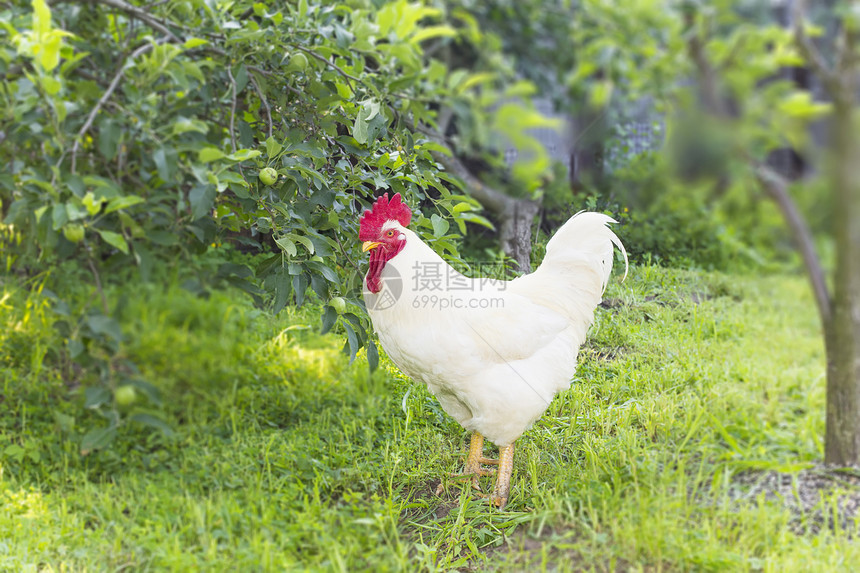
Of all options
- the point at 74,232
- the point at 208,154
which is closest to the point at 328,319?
the point at 208,154

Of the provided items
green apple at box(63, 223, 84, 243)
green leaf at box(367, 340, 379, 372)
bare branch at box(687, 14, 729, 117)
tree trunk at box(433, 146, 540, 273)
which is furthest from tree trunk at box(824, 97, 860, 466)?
green apple at box(63, 223, 84, 243)

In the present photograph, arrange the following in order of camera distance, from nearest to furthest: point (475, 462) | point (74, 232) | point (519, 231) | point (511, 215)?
point (74, 232)
point (475, 462)
point (519, 231)
point (511, 215)

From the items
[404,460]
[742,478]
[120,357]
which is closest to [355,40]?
[120,357]

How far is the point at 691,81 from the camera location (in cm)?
189

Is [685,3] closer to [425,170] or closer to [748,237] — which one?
[748,237]

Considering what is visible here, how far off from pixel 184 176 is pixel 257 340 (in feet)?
4.41

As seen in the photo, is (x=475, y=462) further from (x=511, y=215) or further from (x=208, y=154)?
(x=208, y=154)

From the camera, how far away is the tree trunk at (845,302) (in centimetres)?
170

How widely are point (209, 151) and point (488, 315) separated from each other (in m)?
0.87

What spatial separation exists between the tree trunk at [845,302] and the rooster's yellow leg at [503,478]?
965mm

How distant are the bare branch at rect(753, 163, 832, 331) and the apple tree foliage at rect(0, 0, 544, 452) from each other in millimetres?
860

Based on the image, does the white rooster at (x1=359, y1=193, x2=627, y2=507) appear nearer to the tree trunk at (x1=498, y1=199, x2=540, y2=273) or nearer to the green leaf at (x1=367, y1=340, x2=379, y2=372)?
the green leaf at (x1=367, y1=340, x2=379, y2=372)

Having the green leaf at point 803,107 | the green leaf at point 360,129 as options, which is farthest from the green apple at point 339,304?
the green leaf at point 803,107

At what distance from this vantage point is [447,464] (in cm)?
219
